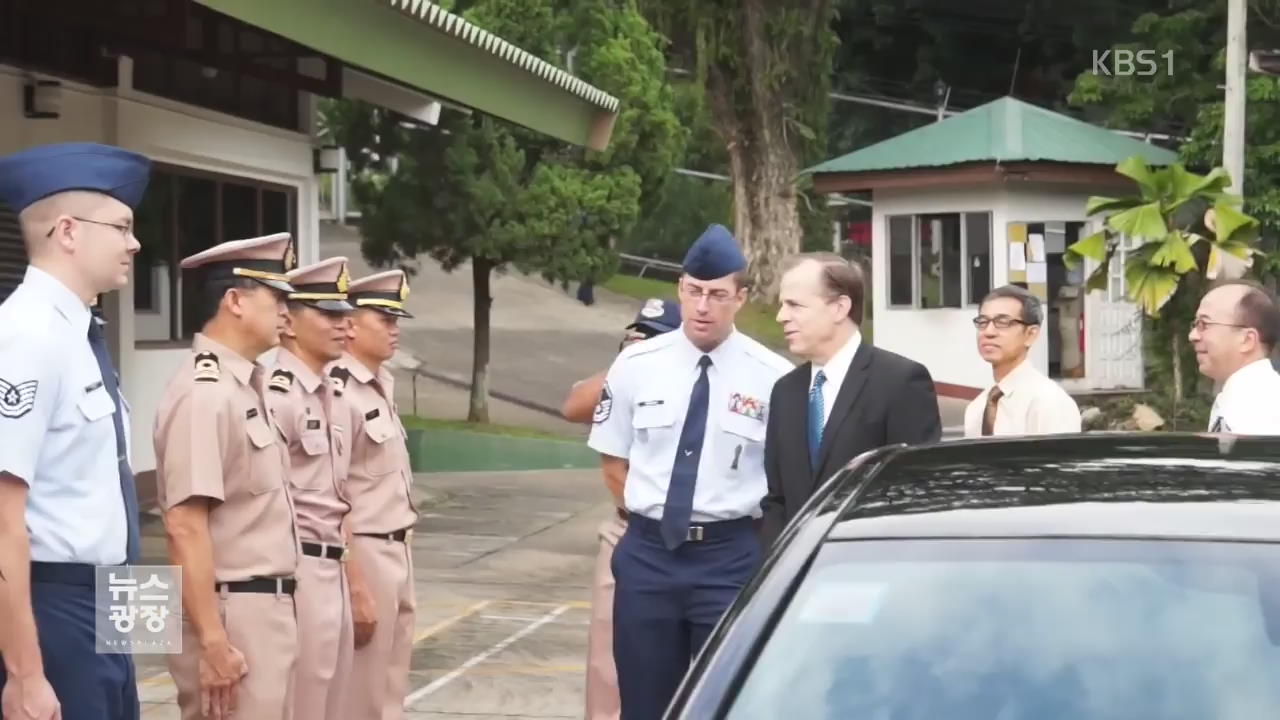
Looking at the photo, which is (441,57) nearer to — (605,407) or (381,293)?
(381,293)

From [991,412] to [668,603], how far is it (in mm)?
1694

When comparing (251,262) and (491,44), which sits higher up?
(491,44)

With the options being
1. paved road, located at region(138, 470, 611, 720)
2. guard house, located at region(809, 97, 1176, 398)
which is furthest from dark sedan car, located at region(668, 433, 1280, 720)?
guard house, located at region(809, 97, 1176, 398)

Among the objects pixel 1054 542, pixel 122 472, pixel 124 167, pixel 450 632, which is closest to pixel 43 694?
pixel 122 472

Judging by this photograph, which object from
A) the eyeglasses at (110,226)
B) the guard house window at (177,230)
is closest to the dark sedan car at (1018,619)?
the eyeglasses at (110,226)

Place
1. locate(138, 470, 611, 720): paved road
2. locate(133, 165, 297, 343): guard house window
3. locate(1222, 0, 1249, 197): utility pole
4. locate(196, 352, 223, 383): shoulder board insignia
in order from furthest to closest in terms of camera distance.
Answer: locate(1222, 0, 1249, 197): utility pole → locate(133, 165, 297, 343): guard house window → locate(138, 470, 611, 720): paved road → locate(196, 352, 223, 383): shoulder board insignia

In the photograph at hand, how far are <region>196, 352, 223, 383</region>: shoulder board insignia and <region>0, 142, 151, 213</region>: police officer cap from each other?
0.73 metres

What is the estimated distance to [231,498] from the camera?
16.6 ft

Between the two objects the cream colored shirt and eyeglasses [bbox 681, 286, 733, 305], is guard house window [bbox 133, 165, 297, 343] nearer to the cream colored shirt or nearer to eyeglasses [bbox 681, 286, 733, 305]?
the cream colored shirt

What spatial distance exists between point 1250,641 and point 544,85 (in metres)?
11.1

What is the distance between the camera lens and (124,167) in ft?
14.3

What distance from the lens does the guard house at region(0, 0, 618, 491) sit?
1126 centimetres

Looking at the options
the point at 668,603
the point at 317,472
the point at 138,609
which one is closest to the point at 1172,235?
the point at 668,603

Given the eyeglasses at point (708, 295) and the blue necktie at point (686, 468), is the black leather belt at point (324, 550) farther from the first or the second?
the eyeglasses at point (708, 295)
